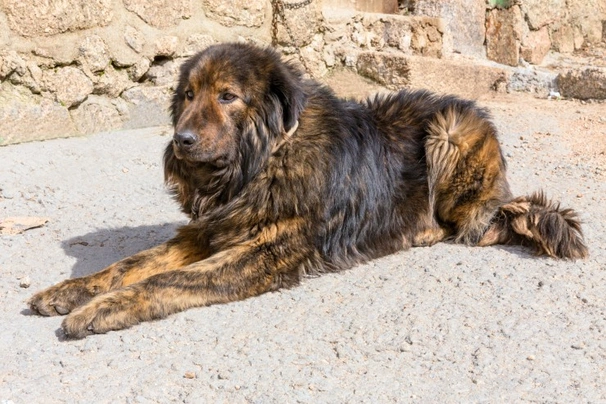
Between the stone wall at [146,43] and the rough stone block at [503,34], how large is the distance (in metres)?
0.43

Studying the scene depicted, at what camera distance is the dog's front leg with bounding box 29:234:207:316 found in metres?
4.09

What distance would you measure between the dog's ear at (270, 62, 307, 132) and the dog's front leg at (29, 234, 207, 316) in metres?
0.85

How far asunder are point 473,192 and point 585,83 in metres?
4.38

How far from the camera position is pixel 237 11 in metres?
7.41

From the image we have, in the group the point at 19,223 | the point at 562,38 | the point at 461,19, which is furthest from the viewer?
the point at 562,38

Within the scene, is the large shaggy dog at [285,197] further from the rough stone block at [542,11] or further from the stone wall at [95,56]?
the rough stone block at [542,11]


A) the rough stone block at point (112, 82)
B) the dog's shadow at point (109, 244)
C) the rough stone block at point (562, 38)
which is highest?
the rough stone block at point (112, 82)

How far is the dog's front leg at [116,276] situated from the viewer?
161 inches

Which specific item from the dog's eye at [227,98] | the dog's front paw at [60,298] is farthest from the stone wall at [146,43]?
the dog's eye at [227,98]

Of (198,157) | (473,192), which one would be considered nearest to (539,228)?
(473,192)

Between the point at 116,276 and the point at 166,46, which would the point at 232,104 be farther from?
the point at 166,46

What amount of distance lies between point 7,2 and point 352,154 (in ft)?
10.1

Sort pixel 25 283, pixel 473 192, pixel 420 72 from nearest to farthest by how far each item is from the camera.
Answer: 1. pixel 25 283
2. pixel 473 192
3. pixel 420 72

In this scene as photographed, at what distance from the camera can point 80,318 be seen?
12.3 feet
